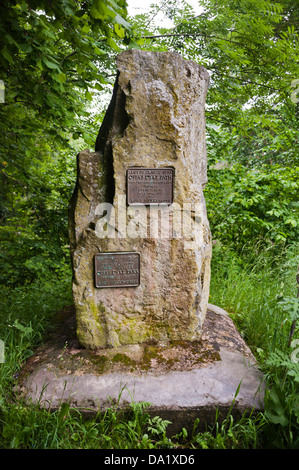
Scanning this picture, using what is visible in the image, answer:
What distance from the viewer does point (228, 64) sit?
3.82 m

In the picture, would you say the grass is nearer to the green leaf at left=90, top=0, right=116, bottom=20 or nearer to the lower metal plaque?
the lower metal plaque

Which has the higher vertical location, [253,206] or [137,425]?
[253,206]

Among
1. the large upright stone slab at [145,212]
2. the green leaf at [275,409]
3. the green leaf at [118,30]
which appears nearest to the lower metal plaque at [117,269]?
the large upright stone slab at [145,212]

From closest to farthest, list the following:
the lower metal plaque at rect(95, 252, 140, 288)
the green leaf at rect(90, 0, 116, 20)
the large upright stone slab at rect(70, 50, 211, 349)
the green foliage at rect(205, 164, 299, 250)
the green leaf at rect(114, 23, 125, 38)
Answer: the green leaf at rect(90, 0, 116, 20) < the green leaf at rect(114, 23, 125, 38) < the large upright stone slab at rect(70, 50, 211, 349) < the lower metal plaque at rect(95, 252, 140, 288) < the green foliage at rect(205, 164, 299, 250)

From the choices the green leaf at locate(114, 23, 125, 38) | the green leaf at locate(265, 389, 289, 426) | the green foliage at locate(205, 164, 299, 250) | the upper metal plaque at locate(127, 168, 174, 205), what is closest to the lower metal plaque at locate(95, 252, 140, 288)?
the upper metal plaque at locate(127, 168, 174, 205)

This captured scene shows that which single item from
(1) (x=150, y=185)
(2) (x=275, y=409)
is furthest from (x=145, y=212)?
(2) (x=275, y=409)

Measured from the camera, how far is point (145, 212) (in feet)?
8.32

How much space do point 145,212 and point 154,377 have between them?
1302mm

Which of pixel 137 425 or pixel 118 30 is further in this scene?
pixel 118 30

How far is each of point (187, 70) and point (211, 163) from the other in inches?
99.8

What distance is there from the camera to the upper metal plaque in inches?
96.9

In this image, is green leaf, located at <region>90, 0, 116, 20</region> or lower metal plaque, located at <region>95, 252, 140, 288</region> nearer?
green leaf, located at <region>90, 0, 116, 20</region>

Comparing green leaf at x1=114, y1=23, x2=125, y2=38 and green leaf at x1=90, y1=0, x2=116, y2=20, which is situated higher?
green leaf at x1=114, y1=23, x2=125, y2=38

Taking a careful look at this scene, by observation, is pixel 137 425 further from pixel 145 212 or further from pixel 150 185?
pixel 150 185
